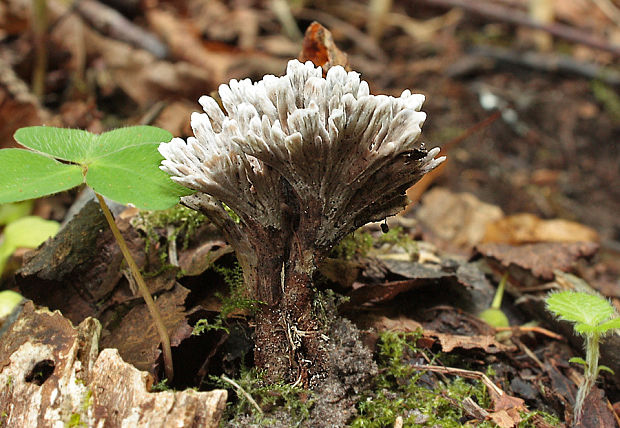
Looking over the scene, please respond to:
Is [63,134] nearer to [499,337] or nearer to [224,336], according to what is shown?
[224,336]

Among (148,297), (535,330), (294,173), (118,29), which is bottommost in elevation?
(118,29)

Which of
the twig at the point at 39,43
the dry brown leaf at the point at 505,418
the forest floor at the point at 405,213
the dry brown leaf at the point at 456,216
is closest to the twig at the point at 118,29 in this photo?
the forest floor at the point at 405,213

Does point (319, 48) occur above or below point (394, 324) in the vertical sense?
above

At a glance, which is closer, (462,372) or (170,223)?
(462,372)

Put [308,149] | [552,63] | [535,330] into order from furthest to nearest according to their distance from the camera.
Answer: [552,63]
[535,330]
[308,149]

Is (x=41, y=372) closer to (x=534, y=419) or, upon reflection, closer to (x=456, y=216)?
(x=534, y=419)

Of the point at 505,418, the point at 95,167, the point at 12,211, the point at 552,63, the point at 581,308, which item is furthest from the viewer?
the point at 552,63

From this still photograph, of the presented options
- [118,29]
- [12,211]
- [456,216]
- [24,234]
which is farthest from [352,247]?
[118,29]

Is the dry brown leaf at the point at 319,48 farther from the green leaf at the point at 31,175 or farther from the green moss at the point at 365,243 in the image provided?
the green leaf at the point at 31,175
